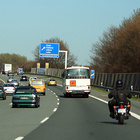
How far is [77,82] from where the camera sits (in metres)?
36.8

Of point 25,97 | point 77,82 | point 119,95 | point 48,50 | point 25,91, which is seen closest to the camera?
point 119,95

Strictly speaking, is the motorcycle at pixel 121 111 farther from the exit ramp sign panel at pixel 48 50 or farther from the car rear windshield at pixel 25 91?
the exit ramp sign panel at pixel 48 50

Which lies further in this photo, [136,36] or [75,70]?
[136,36]

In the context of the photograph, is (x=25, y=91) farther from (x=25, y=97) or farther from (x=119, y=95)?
(x=119, y=95)

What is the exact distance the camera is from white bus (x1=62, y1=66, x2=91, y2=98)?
120 ft

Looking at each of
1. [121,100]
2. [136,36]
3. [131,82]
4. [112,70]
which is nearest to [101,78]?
[112,70]

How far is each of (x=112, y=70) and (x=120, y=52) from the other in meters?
7.55

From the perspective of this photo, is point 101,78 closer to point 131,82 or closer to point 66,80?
point 131,82

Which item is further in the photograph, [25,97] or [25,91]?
[25,91]

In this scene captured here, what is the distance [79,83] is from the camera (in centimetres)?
3675

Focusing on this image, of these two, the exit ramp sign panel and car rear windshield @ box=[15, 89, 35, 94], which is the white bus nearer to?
car rear windshield @ box=[15, 89, 35, 94]

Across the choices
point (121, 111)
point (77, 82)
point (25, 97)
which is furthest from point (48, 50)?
point (121, 111)

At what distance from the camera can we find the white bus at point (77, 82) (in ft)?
120

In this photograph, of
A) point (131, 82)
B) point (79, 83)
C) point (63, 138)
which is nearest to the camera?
point (63, 138)
